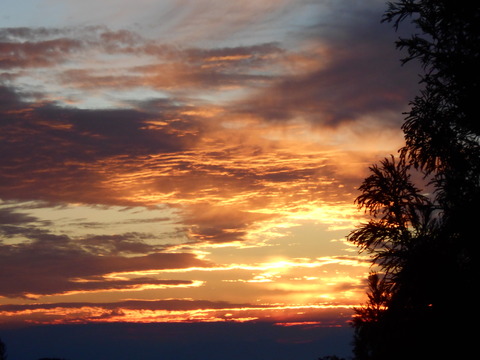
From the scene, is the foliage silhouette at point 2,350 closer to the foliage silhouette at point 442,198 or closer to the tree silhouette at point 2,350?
the tree silhouette at point 2,350

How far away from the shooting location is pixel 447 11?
15.3 meters

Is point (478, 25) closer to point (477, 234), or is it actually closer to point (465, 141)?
point (465, 141)

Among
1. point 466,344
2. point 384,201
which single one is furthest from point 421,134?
point 466,344

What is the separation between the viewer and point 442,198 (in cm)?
1611

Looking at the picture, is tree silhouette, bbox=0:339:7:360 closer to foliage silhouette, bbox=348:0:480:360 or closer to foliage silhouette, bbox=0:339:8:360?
foliage silhouette, bbox=0:339:8:360

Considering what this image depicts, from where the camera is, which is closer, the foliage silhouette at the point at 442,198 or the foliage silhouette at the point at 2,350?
the foliage silhouette at the point at 442,198

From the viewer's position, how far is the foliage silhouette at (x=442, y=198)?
1453 cm

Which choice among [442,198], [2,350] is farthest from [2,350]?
[442,198]

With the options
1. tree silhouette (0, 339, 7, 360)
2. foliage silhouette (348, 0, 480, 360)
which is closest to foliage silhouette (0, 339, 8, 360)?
tree silhouette (0, 339, 7, 360)

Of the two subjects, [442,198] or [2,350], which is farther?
[2,350]

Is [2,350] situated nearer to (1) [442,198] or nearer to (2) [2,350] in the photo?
(2) [2,350]

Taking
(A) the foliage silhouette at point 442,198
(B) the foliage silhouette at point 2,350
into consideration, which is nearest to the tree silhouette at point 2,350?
(B) the foliage silhouette at point 2,350

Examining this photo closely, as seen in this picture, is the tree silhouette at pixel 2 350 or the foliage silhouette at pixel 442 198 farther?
the tree silhouette at pixel 2 350

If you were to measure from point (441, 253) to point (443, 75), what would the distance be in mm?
3930
